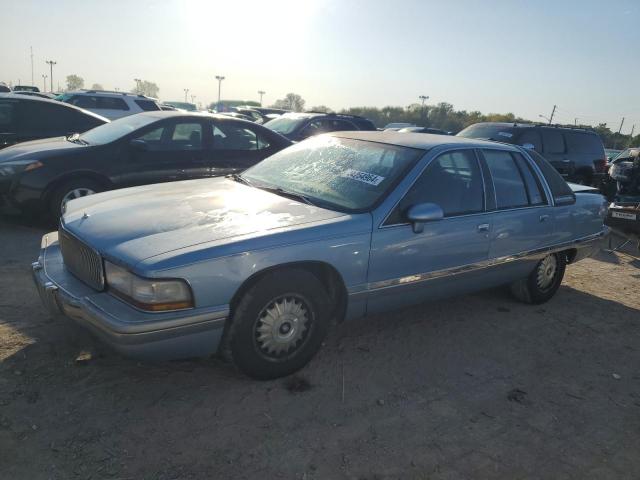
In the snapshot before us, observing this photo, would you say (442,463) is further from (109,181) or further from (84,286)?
(109,181)

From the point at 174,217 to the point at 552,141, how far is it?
9545 millimetres

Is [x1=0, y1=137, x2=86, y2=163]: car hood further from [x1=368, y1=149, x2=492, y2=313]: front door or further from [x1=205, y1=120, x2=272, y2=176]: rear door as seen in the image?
[x1=368, y1=149, x2=492, y2=313]: front door

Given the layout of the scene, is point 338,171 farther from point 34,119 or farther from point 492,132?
point 492,132

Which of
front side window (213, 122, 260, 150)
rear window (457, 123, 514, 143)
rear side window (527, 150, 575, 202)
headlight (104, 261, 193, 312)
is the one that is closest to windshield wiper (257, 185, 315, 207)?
headlight (104, 261, 193, 312)

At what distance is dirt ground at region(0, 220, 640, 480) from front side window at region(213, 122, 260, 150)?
3.27 metres

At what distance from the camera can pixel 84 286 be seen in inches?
120

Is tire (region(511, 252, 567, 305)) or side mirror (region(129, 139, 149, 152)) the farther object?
side mirror (region(129, 139, 149, 152))

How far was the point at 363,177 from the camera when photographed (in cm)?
371

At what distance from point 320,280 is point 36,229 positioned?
4328 mm

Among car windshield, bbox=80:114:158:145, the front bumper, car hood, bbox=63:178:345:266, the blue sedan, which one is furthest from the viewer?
car windshield, bbox=80:114:158:145

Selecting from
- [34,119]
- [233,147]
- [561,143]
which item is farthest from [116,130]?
[561,143]

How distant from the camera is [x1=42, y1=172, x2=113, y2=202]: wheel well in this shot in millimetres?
5832

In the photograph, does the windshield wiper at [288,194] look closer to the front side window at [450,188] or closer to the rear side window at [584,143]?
the front side window at [450,188]

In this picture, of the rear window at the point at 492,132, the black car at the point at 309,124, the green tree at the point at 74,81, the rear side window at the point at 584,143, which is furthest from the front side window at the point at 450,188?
the green tree at the point at 74,81
